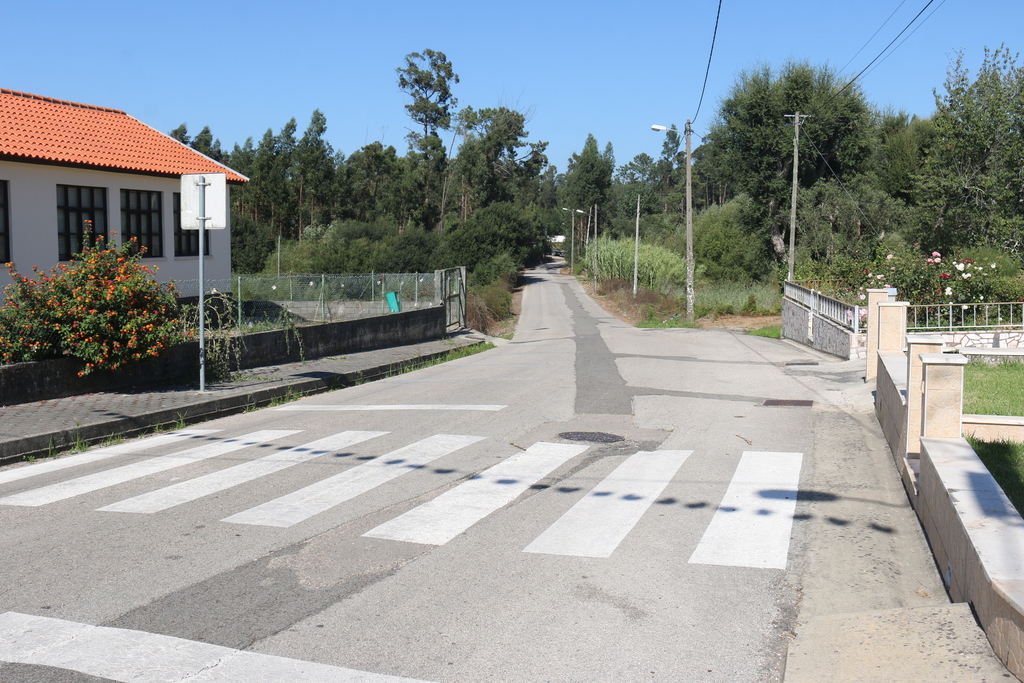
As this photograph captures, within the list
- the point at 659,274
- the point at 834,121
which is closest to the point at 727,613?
the point at 834,121

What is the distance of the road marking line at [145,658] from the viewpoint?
4.04 m

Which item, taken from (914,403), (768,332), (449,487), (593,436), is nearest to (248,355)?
(593,436)

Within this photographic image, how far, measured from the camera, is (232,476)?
8.29m

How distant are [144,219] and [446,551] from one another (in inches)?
853

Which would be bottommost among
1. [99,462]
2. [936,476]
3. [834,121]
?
[99,462]

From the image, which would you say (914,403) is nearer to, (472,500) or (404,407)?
(472,500)

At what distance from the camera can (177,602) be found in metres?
5.00

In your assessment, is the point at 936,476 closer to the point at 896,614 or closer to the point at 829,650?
the point at 896,614

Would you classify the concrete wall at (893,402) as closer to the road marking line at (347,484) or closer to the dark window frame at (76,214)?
the road marking line at (347,484)

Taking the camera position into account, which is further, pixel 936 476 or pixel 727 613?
pixel 936 476

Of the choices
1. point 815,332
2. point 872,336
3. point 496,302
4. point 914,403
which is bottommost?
point 815,332

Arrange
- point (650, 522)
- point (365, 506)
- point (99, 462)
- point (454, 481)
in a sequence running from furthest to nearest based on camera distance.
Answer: point (99, 462), point (454, 481), point (365, 506), point (650, 522)

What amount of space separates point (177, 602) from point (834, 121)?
181 ft

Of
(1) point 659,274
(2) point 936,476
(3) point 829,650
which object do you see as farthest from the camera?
(1) point 659,274
